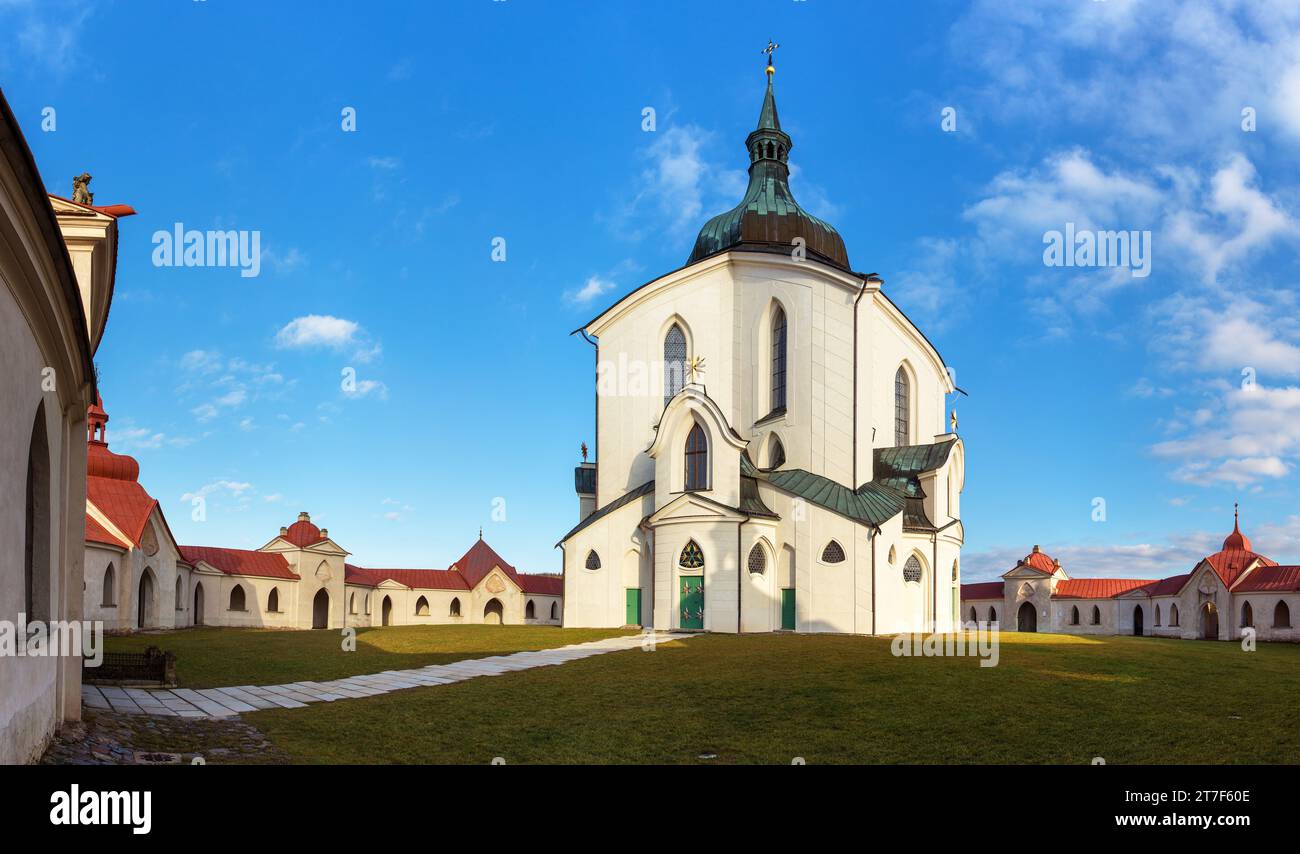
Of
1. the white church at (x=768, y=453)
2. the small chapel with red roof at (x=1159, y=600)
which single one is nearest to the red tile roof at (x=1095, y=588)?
the small chapel with red roof at (x=1159, y=600)

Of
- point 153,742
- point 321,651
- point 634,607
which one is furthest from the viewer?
point 634,607

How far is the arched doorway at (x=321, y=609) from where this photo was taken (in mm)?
58469

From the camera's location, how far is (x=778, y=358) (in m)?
40.4

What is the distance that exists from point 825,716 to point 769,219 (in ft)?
115

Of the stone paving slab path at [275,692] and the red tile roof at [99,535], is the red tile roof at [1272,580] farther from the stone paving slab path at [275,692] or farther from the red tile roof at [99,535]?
the red tile roof at [99,535]

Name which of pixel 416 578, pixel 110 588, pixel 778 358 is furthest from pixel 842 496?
pixel 416 578

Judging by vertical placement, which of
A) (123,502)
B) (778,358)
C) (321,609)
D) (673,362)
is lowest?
(321,609)

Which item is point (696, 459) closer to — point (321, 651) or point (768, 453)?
point (768, 453)

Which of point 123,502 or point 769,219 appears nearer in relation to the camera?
point 123,502

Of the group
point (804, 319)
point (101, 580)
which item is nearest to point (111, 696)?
point (101, 580)

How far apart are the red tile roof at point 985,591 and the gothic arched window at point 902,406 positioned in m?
38.1

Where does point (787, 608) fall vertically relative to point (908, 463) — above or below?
below
